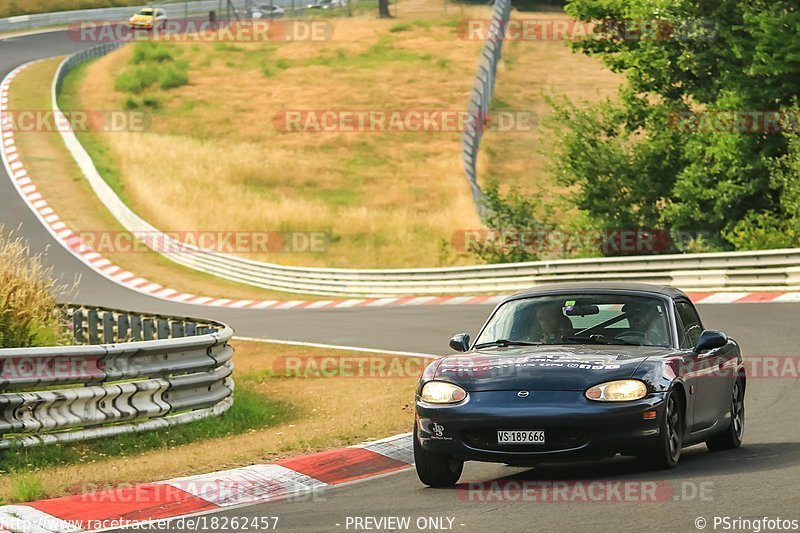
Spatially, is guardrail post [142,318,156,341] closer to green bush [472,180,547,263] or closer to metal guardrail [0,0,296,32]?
green bush [472,180,547,263]

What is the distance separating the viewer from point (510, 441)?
8625 millimetres

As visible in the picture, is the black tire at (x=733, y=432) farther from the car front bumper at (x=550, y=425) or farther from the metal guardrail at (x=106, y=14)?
the metal guardrail at (x=106, y=14)

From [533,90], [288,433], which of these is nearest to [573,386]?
[288,433]

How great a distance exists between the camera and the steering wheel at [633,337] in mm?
9852

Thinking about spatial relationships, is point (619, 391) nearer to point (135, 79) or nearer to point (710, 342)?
point (710, 342)

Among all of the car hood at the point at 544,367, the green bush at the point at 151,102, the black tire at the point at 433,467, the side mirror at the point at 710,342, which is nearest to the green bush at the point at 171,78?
the green bush at the point at 151,102

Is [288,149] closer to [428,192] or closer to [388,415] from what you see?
[428,192]

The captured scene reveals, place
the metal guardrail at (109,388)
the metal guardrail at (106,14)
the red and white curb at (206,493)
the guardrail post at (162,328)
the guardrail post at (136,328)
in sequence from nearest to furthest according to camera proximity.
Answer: the red and white curb at (206,493) < the metal guardrail at (109,388) < the guardrail post at (162,328) < the guardrail post at (136,328) < the metal guardrail at (106,14)

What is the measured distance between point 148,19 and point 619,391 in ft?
260

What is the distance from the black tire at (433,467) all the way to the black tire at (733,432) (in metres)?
2.47

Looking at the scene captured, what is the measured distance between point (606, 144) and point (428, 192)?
14562 mm

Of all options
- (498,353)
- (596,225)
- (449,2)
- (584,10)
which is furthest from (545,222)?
(449,2)

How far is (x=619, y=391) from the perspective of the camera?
8734 mm

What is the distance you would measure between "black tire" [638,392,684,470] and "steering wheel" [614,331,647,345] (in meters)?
0.68
